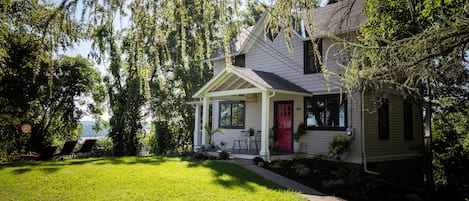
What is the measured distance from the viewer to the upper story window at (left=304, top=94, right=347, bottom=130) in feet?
35.2

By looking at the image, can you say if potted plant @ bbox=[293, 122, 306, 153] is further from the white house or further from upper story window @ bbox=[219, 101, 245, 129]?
upper story window @ bbox=[219, 101, 245, 129]

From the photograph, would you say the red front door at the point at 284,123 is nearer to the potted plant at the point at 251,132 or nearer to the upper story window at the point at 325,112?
the upper story window at the point at 325,112

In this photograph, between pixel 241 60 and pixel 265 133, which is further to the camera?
pixel 241 60

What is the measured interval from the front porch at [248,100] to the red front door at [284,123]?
146 mm

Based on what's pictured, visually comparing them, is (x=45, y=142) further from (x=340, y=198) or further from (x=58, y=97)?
(x=340, y=198)

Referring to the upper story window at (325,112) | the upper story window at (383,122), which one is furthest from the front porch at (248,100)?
the upper story window at (383,122)

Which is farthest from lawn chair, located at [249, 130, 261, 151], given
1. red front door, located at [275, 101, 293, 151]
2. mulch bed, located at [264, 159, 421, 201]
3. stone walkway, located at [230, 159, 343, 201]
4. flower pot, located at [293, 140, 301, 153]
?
stone walkway, located at [230, 159, 343, 201]

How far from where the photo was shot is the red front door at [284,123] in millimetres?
12086

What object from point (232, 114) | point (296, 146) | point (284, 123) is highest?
point (232, 114)

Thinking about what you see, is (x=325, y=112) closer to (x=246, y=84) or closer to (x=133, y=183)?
(x=246, y=84)

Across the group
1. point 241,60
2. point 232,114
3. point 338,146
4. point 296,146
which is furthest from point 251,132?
point 241,60

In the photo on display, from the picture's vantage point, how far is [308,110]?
11609mm

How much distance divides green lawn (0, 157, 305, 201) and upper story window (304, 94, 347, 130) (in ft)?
12.8

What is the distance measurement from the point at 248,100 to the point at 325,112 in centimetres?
329
